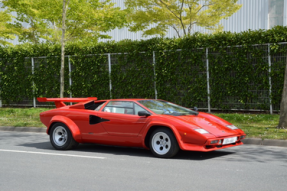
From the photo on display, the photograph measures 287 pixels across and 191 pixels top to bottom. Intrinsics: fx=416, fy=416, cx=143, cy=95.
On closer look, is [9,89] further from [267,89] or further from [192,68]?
[267,89]

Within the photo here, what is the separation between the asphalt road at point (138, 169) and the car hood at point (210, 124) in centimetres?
52

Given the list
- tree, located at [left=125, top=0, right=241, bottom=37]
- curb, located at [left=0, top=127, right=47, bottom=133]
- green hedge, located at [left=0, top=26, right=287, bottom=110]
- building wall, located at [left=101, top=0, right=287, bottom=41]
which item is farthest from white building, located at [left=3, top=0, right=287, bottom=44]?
curb, located at [left=0, top=127, right=47, bottom=133]

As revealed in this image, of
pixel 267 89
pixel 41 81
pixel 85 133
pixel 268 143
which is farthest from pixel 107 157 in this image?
pixel 41 81

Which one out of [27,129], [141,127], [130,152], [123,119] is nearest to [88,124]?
[123,119]

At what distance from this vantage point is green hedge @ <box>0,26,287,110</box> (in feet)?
49.4

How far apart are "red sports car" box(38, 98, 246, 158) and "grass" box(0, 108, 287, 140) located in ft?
7.60

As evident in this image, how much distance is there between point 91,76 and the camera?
1894 centimetres

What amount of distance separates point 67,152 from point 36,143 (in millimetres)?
2036

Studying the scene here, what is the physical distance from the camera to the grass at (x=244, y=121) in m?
10.9

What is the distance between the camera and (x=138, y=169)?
24.2 ft

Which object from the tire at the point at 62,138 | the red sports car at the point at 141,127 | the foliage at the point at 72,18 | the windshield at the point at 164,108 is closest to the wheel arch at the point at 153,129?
the red sports car at the point at 141,127

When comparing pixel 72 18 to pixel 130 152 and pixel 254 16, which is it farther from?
pixel 254 16

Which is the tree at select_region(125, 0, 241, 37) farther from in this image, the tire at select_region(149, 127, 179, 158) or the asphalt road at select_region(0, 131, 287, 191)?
the tire at select_region(149, 127, 179, 158)

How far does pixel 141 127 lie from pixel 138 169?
1.41 m
